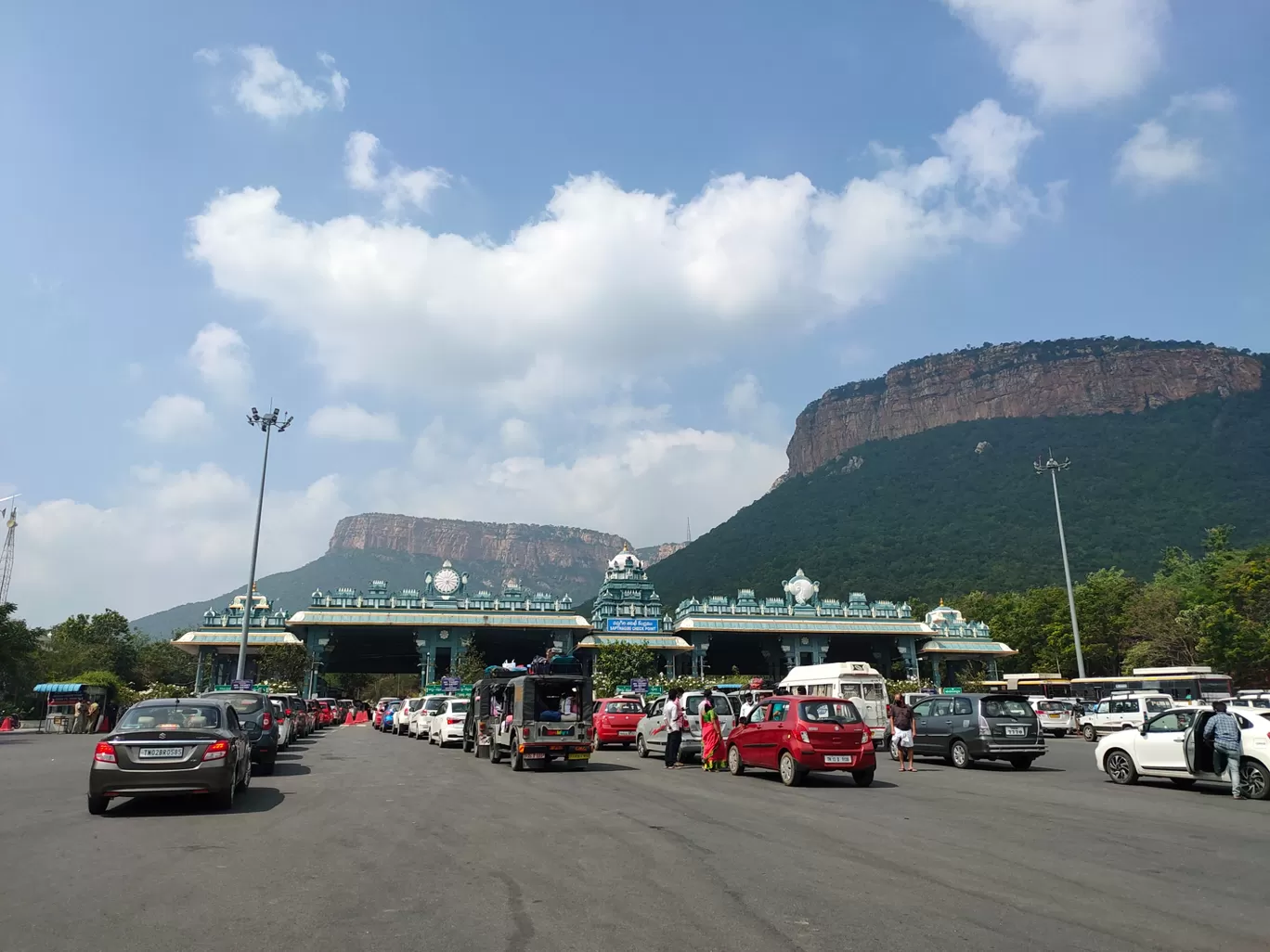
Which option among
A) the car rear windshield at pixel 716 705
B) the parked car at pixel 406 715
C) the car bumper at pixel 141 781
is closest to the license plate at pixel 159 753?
the car bumper at pixel 141 781

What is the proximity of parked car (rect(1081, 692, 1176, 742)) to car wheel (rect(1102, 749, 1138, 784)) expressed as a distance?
48.3 ft

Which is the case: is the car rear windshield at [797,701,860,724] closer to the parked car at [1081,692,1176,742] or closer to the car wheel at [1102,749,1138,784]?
the car wheel at [1102,749,1138,784]

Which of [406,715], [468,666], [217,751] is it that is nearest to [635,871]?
[217,751]

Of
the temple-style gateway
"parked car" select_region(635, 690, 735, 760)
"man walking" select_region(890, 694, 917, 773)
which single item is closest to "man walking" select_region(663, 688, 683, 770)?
"parked car" select_region(635, 690, 735, 760)

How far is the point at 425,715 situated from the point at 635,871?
83.6 ft

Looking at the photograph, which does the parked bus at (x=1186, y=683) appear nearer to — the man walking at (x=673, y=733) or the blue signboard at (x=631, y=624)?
the man walking at (x=673, y=733)

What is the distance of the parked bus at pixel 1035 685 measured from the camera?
5516 cm

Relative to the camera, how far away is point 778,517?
398ft

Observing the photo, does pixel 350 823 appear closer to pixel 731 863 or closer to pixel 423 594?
pixel 731 863

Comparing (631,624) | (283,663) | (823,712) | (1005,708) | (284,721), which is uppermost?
(631,624)

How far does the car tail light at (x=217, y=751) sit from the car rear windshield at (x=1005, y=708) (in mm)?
15123

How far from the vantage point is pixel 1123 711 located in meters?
29.7

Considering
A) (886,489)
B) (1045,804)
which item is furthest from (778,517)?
(1045,804)

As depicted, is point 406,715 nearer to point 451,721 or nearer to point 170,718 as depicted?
point 451,721
